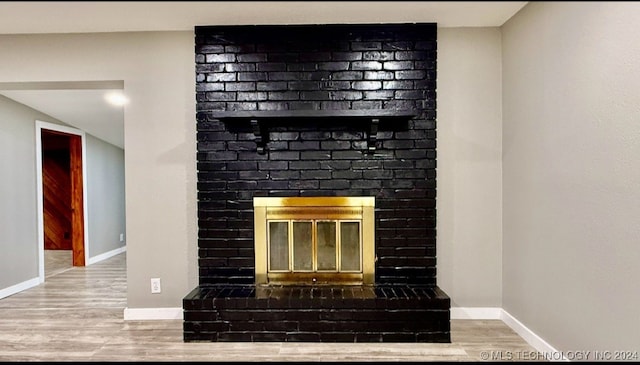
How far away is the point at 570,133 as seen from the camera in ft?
6.83

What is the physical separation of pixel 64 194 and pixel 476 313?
6570 millimetres

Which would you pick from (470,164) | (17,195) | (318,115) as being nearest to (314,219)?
(318,115)

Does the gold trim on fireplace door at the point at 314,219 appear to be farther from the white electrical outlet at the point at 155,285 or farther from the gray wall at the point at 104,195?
the gray wall at the point at 104,195

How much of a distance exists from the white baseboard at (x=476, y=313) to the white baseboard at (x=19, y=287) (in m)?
4.12

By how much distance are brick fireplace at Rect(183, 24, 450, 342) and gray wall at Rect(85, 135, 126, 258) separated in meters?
3.25

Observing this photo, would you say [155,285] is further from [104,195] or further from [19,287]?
[104,195]

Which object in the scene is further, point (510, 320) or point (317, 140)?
point (317, 140)

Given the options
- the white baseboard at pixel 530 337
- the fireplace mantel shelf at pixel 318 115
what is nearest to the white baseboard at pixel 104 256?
the fireplace mantel shelf at pixel 318 115

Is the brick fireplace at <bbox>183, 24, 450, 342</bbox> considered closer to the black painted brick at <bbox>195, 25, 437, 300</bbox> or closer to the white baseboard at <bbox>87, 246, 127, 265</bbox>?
the black painted brick at <bbox>195, 25, 437, 300</bbox>

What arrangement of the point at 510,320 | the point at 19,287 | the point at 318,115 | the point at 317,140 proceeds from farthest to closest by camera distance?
1. the point at 19,287
2. the point at 317,140
3. the point at 510,320
4. the point at 318,115

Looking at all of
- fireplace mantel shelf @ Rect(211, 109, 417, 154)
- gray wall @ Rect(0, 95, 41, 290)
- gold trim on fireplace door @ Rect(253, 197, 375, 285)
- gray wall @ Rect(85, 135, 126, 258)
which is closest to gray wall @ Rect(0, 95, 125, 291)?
gray wall @ Rect(0, 95, 41, 290)

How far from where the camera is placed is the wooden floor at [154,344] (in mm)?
2309

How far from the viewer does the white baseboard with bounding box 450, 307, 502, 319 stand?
2.94 metres

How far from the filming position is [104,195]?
5.58 meters
